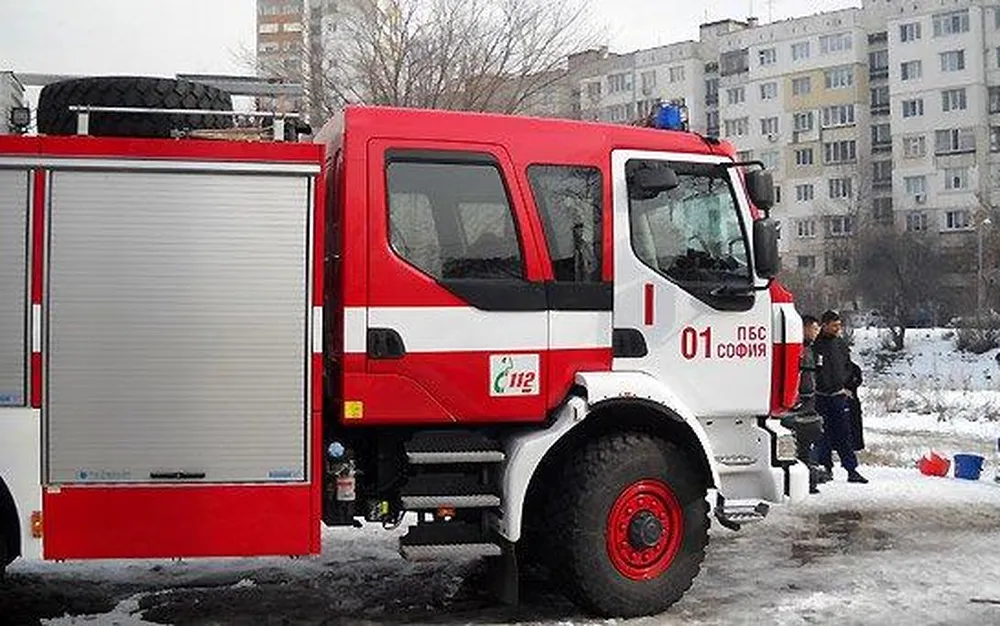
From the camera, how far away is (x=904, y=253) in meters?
46.4

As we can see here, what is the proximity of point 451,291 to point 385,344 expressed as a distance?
1.62ft

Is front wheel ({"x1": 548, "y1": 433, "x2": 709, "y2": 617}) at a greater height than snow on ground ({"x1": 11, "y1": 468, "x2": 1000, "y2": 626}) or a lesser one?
greater

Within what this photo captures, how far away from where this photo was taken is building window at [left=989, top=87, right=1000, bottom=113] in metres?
57.0

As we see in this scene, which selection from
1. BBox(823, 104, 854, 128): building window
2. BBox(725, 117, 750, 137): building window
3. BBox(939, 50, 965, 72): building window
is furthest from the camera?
BBox(725, 117, 750, 137): building window

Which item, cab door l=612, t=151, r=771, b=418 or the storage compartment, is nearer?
the storage compartment

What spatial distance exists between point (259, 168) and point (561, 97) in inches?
710

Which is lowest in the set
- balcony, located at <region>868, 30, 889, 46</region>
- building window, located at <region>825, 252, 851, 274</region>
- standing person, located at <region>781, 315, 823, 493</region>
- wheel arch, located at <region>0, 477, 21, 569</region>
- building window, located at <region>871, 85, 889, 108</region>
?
wheel arch, located at <region>0, 477, 21, 569</region>

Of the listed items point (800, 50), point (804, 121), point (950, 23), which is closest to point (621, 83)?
point (800, 50)

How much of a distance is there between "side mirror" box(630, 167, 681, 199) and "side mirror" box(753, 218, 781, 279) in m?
0.58

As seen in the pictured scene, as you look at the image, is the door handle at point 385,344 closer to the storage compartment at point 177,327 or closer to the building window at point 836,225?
the storage compartment at point 177,327

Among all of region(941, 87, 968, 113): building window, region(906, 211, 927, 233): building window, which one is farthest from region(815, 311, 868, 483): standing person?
region(941, 87, 968, 113): building window

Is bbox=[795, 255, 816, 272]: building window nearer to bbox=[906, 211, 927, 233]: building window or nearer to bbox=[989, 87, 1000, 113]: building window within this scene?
bbox=[906, 211, 927, 233]: building window

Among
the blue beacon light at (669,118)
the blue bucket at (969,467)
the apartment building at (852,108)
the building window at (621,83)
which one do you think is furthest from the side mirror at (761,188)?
the building window at (621,83)

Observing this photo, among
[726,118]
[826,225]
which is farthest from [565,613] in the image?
[726,118]
